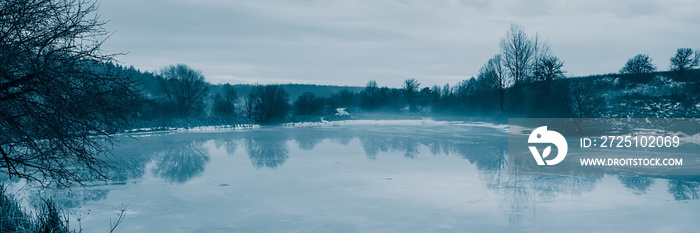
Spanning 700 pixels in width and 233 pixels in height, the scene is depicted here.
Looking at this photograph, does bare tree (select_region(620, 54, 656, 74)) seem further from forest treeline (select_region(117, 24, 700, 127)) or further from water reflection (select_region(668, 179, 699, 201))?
water reflection (select_region(668, 179, 699, 201))

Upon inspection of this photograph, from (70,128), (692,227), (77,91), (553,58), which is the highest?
(553,58)

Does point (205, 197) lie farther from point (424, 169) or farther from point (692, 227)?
point (692, 227)

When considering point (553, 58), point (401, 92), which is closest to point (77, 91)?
point (553, 58)

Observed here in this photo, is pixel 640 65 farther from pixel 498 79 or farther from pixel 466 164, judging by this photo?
pixel 466 164

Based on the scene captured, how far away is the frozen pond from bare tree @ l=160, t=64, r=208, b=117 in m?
33.3

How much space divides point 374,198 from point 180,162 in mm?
7865

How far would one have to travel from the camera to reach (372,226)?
7.00 metres

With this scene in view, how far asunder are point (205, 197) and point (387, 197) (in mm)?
3646

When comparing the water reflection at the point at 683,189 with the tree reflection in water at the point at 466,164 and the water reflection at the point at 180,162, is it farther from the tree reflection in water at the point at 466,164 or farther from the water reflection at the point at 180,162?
the water reflection at the point at 180,162

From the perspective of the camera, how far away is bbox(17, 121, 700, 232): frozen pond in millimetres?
7062

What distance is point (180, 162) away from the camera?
14.3 meters

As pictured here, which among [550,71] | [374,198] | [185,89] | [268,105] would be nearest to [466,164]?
[374,198]

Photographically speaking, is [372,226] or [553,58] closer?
[372,226]

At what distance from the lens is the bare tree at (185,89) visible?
151ft
